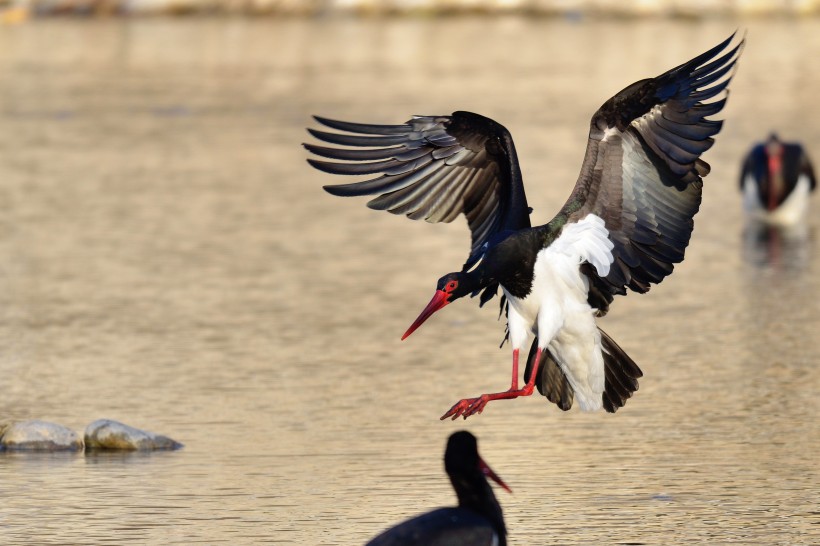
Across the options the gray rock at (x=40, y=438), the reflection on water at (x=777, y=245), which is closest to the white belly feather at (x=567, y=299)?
the gray rock at (x=40, y=438)

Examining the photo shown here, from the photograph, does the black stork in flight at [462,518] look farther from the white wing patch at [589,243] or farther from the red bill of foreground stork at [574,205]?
the white wing patch at [589,243]

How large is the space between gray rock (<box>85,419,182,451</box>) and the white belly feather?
1998 mm

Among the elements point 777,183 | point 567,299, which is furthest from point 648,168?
point 777,183

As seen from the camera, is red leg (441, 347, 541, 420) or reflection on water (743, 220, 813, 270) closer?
red leg (441, 347, 541, 420)

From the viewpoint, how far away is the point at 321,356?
11398 millimetres

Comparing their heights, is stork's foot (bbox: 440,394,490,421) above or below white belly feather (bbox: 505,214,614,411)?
below

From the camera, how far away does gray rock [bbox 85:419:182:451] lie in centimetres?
917

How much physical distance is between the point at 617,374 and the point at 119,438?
250cm

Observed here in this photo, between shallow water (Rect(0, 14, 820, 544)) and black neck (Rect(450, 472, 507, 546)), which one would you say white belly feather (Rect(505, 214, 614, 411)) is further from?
black neck (Rect(450, 472, 507, 546))

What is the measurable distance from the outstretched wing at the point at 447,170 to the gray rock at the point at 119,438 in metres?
1.64

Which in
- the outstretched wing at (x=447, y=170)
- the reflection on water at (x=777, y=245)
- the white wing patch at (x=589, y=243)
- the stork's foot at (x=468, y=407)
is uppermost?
the outstretched wing at (x=447, y=170)

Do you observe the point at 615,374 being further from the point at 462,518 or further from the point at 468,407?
the point at 462,518

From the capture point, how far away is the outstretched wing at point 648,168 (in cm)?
816

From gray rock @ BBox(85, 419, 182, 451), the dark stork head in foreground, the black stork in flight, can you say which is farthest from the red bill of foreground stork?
the dark stork head in foreground
